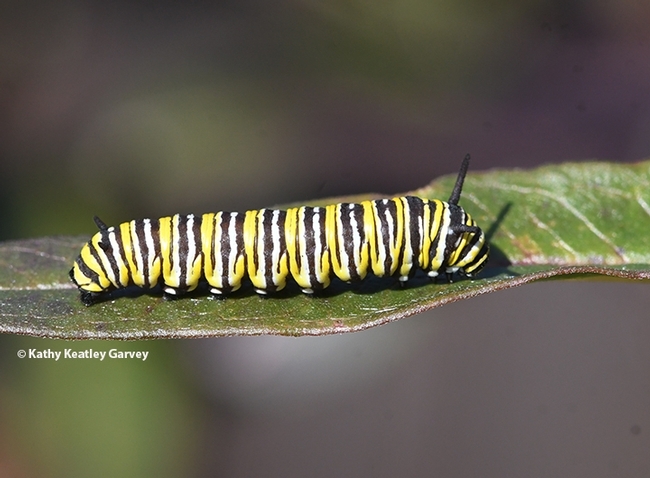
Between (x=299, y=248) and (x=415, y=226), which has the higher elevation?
(x=415, y=226)

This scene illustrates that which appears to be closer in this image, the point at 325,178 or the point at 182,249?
the point at 182,249

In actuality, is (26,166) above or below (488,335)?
above

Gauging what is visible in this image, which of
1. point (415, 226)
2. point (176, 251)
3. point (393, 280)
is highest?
point (415, 226)

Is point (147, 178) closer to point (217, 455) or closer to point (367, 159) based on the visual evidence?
point (367, 159)

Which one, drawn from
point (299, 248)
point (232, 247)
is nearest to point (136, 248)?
point (232, 247)

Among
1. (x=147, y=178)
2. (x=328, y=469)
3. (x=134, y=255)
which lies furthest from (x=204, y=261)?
(x=147, y=178)

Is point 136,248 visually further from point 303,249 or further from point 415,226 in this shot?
point 415,226
